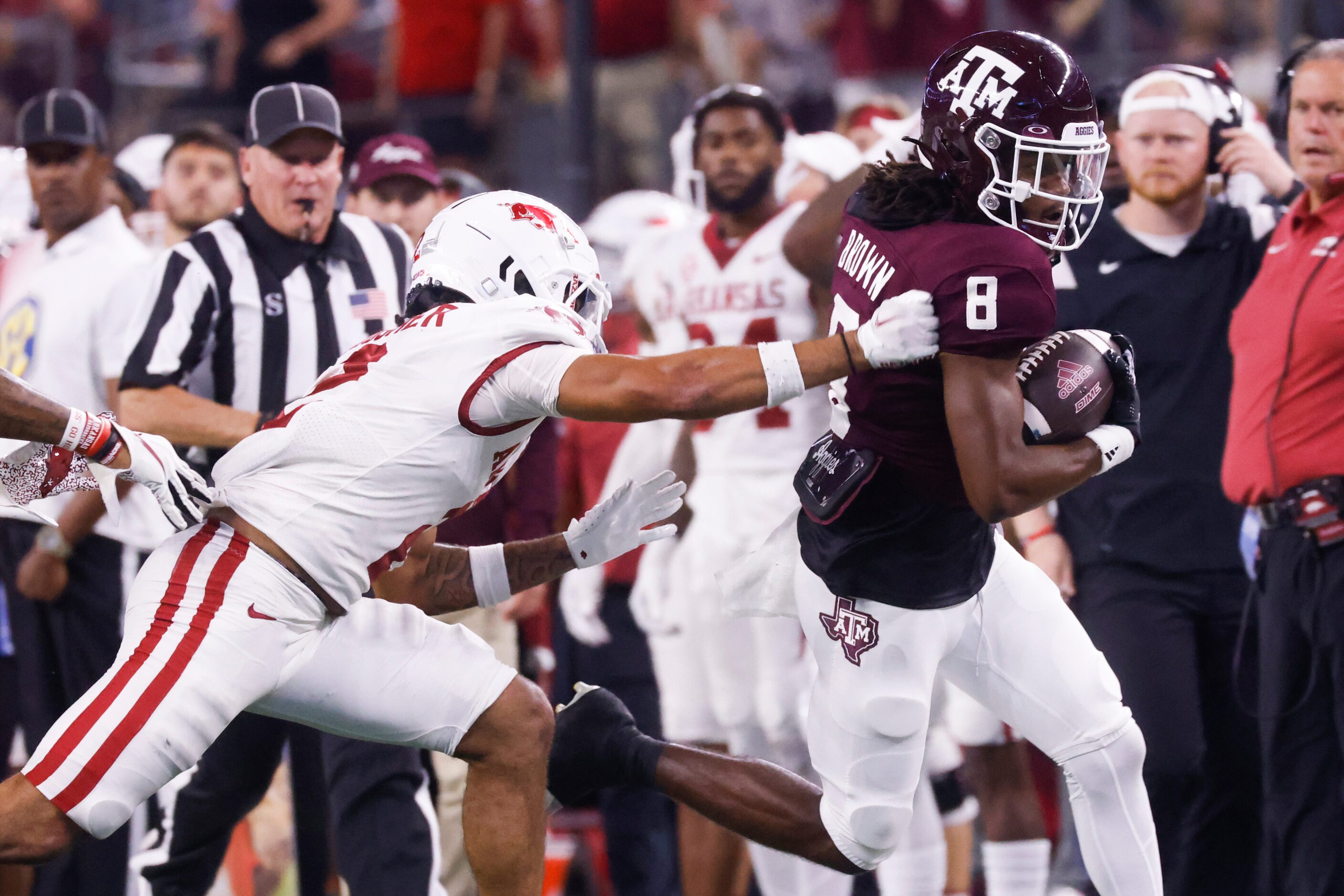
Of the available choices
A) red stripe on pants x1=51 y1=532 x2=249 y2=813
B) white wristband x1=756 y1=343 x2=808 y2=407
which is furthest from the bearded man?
red stripe on pants x1=51 y1=532 x2=249 y2=813

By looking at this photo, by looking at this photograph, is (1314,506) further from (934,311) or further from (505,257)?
(505,257)

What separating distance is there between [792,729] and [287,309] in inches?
72.1

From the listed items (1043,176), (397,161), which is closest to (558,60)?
(397,161)

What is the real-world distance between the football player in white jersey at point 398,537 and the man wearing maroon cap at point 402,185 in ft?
5.96

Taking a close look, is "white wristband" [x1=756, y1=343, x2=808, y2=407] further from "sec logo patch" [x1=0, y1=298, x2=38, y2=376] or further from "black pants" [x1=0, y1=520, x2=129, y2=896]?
"sec logo patch" [x1=0, y1=298, x2=38, y2=376]

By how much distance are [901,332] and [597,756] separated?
4.17ft

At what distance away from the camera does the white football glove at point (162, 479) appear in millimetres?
3098

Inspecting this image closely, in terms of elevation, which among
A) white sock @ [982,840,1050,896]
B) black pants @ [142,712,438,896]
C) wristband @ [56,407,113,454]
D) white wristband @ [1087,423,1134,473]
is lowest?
white sock @ [982,840,1050,896]

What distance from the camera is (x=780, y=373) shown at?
2.88m

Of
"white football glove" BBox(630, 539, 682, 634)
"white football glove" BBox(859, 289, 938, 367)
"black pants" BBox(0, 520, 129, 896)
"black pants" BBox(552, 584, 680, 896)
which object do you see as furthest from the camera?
"black pants" BBox(552, 584, 680, 896)

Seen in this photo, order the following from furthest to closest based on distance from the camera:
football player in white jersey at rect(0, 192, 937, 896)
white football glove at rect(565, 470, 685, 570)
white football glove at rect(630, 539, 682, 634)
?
white football glove at rect(630, 539, 682, 634) < white football glove at rect(565, 470, 685, 570) < football player in white jersey at rect(0, 192, 937, 896)

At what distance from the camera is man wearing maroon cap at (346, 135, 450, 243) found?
5148 mm

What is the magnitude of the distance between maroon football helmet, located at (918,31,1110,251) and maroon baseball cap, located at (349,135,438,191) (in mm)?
2313

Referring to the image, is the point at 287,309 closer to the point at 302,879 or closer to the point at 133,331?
the point at 133,331
